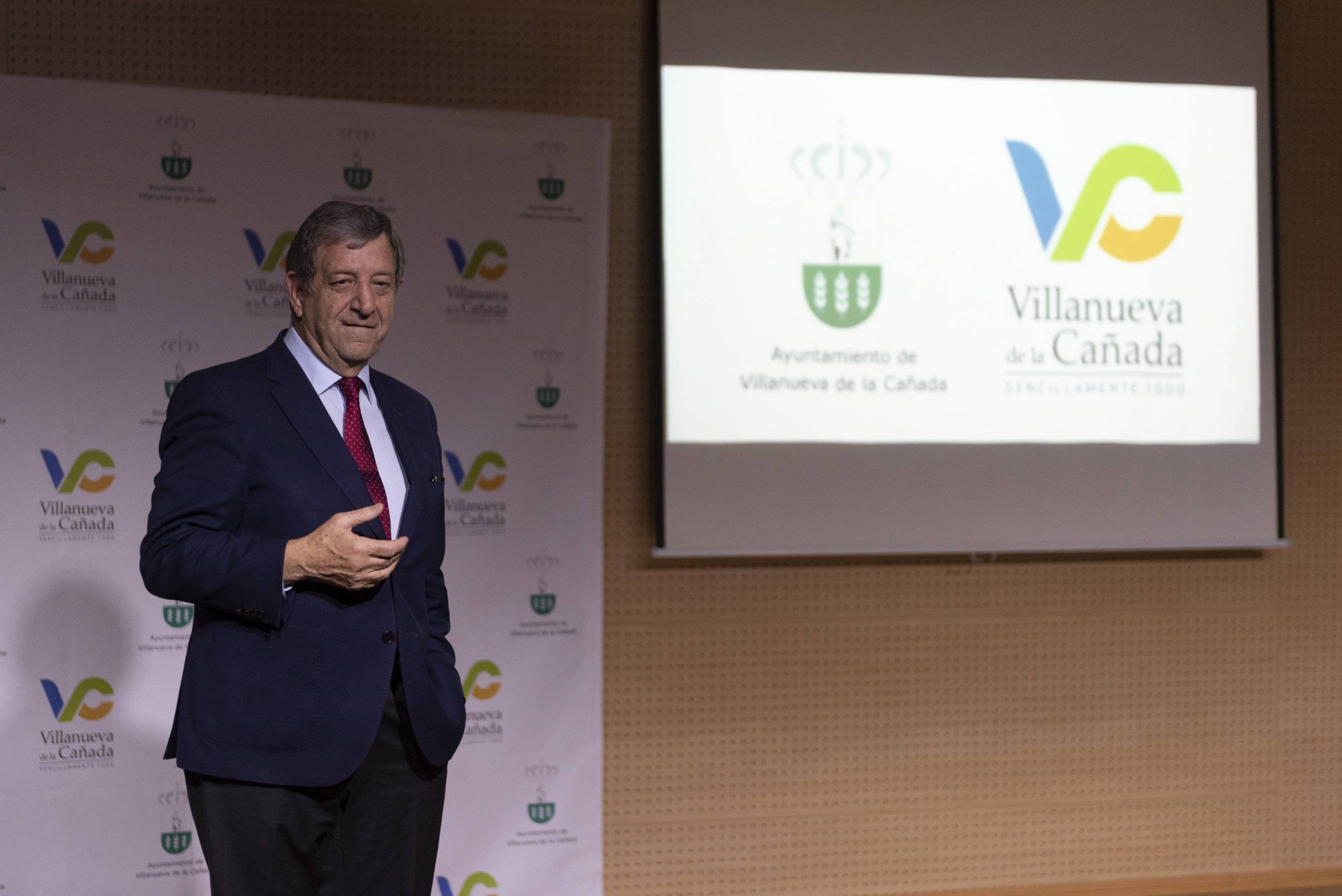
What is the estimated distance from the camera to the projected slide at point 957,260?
3.16 m

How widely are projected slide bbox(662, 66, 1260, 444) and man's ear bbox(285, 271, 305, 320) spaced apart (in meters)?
1.51

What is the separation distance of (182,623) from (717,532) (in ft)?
4.88

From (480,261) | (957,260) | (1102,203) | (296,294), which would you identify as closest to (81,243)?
(480,261)

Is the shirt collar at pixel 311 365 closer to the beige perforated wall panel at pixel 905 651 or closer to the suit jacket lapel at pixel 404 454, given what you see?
the suit jacket lapel at pixel 404 454

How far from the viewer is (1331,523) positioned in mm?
3529

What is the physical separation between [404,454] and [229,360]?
1432 mm

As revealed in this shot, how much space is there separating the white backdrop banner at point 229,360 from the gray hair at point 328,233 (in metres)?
1.33

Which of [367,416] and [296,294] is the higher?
[296,294]

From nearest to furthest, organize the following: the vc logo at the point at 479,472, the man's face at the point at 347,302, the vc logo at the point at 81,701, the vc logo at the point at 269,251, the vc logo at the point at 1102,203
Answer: the man's face at the point at 347,302 < the vc logo at the point at 81,701 < the vc logo at the point at 269,251 < the vc logo at the point at 479,472 < the vc logo at the point at 1102,203

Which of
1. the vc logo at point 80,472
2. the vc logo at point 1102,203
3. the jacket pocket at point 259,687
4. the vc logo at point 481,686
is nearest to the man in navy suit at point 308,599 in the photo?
the jacket pocket at point 259,687

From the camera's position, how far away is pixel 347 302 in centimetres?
170

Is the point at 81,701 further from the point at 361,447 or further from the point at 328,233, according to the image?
the point at 328,233

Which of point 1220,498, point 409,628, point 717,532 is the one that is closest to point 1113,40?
point 1220,498

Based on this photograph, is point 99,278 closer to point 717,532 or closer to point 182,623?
point 182,623
